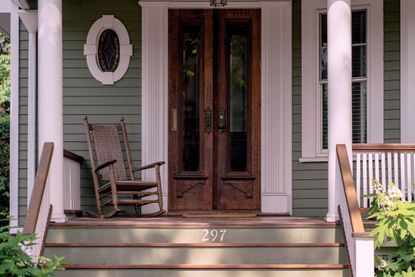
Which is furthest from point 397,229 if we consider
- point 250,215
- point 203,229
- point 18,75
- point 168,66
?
point 18,75

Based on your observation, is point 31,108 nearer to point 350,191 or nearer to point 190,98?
point 190,98

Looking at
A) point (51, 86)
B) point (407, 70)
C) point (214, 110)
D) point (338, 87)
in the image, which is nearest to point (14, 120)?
point (51, 86)

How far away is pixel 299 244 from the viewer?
673 centimetres

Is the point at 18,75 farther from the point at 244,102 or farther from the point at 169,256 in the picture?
the point at 169,256

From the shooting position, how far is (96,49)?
8766mm

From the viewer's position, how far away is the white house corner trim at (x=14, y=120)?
8789mm

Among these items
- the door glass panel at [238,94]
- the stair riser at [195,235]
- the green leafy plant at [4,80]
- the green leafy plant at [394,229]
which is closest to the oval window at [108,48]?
the door glass panel at [238,94]

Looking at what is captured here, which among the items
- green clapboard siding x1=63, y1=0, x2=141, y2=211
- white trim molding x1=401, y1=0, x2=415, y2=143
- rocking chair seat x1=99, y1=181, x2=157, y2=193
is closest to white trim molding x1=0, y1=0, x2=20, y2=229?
green clapboard siding x1=63, y1=0, x2=141, y2=211

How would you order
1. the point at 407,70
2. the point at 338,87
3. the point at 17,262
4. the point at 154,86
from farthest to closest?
the point at 154,86 < the point at 407,70 < the point at 338,87 < the point at 17,262

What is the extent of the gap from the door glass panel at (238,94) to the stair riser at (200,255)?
2136 millimetres

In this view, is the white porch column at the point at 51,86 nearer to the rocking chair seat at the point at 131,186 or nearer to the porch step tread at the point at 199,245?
the porch step tread at the point at 199,245

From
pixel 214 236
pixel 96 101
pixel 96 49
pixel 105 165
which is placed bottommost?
pixel 214 236

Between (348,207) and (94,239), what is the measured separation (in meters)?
2.06

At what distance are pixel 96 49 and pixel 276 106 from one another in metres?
1.97
